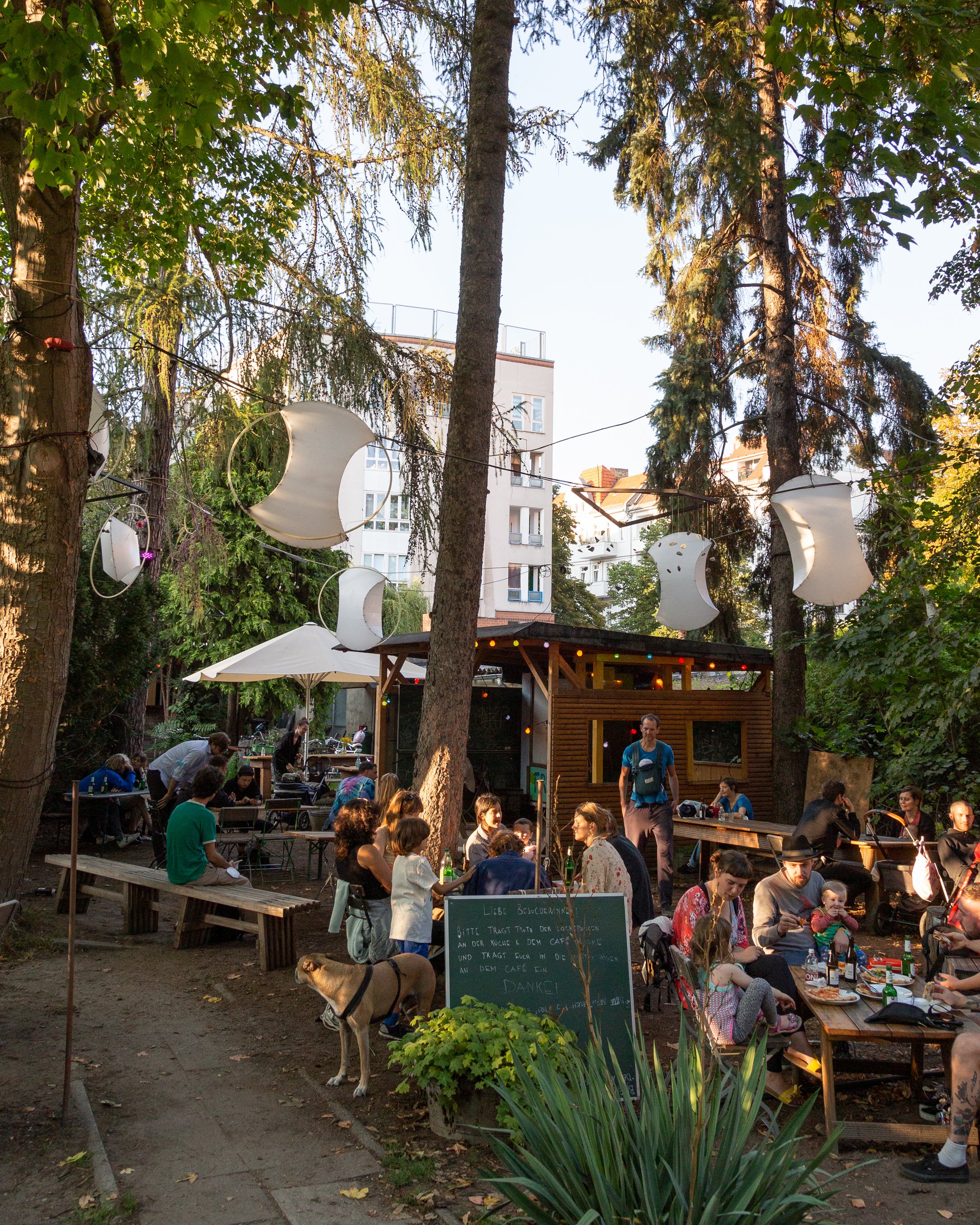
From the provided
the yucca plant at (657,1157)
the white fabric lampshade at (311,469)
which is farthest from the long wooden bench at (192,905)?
the yucca plant at (657,1157)

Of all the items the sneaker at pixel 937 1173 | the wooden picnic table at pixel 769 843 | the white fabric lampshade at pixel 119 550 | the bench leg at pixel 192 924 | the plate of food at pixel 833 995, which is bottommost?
the sneaker at pixel 937 1173

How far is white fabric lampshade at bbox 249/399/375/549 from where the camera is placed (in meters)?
6.27

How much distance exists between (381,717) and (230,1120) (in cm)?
1089

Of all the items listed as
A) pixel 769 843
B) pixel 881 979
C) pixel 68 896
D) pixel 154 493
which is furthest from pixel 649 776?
pixel 154 493

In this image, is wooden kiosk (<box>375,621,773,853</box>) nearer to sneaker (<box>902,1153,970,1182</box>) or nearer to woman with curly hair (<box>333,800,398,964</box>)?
woman with curly hair (<box>333,800,398,964</box>)

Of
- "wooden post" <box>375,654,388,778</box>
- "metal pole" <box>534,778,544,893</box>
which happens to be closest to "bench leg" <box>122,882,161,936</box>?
"metal pole" <box>534,778,544,893</box>

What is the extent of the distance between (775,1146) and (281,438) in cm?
830

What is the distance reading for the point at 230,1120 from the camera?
4406 mm

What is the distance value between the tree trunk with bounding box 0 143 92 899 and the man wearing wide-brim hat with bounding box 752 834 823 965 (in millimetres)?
4345

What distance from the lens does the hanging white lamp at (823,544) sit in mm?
8039

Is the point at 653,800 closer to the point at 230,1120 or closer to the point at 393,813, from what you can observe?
the point at 393,813

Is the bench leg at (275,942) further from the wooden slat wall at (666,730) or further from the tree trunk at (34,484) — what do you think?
the wooden slat wall at (666,730)

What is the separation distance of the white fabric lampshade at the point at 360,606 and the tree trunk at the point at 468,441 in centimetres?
356

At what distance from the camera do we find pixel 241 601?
83.3 ft
